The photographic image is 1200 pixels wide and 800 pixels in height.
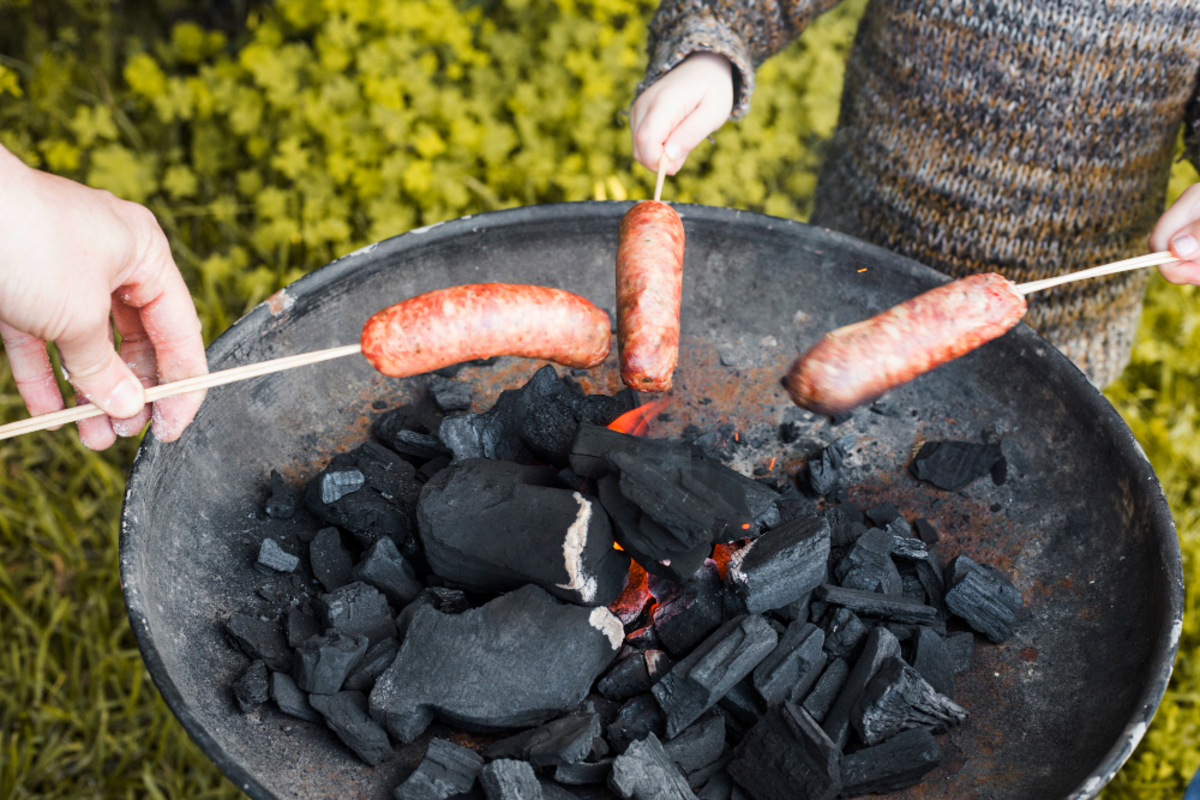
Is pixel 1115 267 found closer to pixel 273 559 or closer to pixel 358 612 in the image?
pixel 358 612

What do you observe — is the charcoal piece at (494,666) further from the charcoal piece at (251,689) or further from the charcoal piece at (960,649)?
the charcoal piece at (960,649)

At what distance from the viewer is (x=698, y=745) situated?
1829 millimetres

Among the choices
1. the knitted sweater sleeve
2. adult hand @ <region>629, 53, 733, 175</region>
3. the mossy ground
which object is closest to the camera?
adult hand @ <region>629, 53, 733, 175</region>

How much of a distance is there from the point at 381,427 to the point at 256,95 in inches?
121

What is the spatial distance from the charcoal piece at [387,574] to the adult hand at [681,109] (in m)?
1.29

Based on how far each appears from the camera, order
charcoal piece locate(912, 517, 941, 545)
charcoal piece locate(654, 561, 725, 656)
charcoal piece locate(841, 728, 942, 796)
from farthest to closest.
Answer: charcoal piece locate(912, 517, 941, 545)
charcoal piece locate(654, 561, 725, 656)
charcoal piece locate(841, 728, 942, 796)

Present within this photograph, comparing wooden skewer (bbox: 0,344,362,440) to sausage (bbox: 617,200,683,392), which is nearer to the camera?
wooden skewer (bbox: 0,344,362,440)

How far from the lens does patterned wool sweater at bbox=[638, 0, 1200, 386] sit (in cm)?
252

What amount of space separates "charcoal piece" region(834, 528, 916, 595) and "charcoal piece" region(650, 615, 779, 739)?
0.30 m

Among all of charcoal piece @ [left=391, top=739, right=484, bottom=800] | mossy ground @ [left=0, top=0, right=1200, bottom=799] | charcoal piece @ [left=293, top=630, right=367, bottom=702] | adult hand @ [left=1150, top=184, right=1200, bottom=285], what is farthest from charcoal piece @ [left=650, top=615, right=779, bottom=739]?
mossy ground @ [left=0, top=0, right=1200, bottom=799]

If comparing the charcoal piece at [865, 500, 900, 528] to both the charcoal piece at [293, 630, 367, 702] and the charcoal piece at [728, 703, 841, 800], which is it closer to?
the charcoal piece at [728, 703, 841, 800]

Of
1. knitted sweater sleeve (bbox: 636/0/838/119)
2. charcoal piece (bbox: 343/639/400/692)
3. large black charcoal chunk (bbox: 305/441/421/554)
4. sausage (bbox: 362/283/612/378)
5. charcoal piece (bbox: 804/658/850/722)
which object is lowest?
charcoal piece (bbox: 804/658/850/722)

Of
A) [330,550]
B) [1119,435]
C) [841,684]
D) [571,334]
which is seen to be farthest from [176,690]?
[1119,435]

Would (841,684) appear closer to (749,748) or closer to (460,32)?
(749,748)
